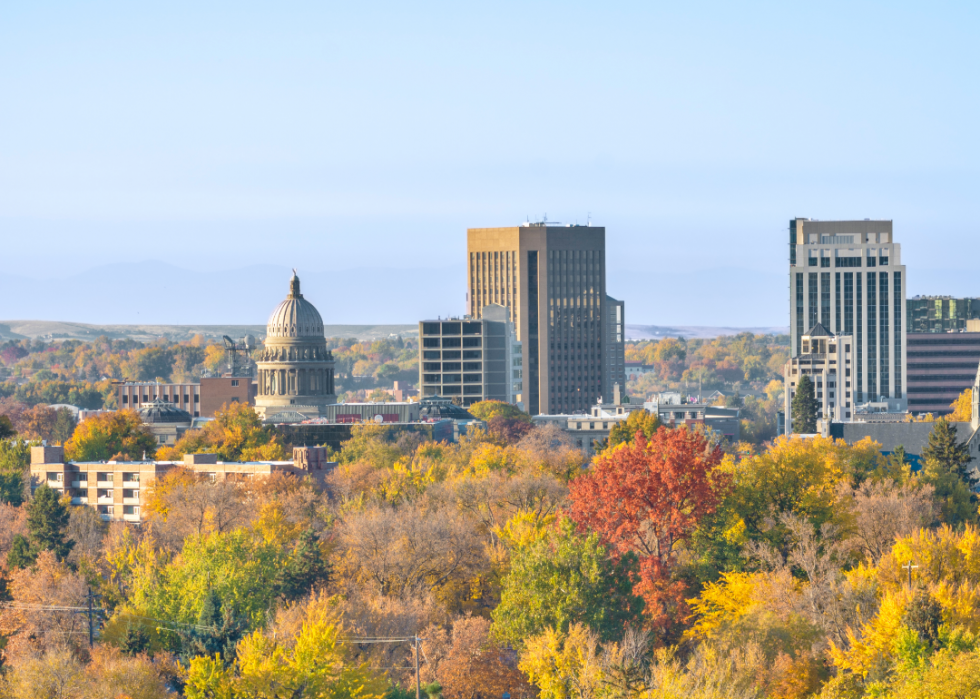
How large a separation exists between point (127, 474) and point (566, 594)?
85.0m

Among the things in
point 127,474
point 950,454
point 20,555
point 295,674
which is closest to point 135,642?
point 295,674

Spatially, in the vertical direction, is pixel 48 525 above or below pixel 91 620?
above

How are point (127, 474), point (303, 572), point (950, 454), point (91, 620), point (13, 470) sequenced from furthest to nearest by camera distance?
point (127, 474)
point (13, 470)
point (950, 454)
point (303, 572)
point (91, 620)

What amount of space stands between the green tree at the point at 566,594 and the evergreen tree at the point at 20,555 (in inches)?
1555

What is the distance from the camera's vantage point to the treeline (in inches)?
3519

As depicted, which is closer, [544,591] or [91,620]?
[544,591]

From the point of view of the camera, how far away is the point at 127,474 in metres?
178

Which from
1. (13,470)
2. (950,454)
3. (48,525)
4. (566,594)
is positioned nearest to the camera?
(566,594)

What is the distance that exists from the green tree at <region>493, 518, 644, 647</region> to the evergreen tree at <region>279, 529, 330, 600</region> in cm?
1526

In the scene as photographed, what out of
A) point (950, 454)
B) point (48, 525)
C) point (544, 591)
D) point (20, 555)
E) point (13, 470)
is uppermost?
point (950, 454)

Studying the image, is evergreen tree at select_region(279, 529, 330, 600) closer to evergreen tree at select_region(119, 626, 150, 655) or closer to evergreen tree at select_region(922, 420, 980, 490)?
evergreen tree at select_region(119, 626, 150, 655)

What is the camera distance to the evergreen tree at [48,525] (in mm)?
132250

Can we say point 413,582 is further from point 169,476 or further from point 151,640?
point 169,476

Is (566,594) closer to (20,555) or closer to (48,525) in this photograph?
(20,555)
